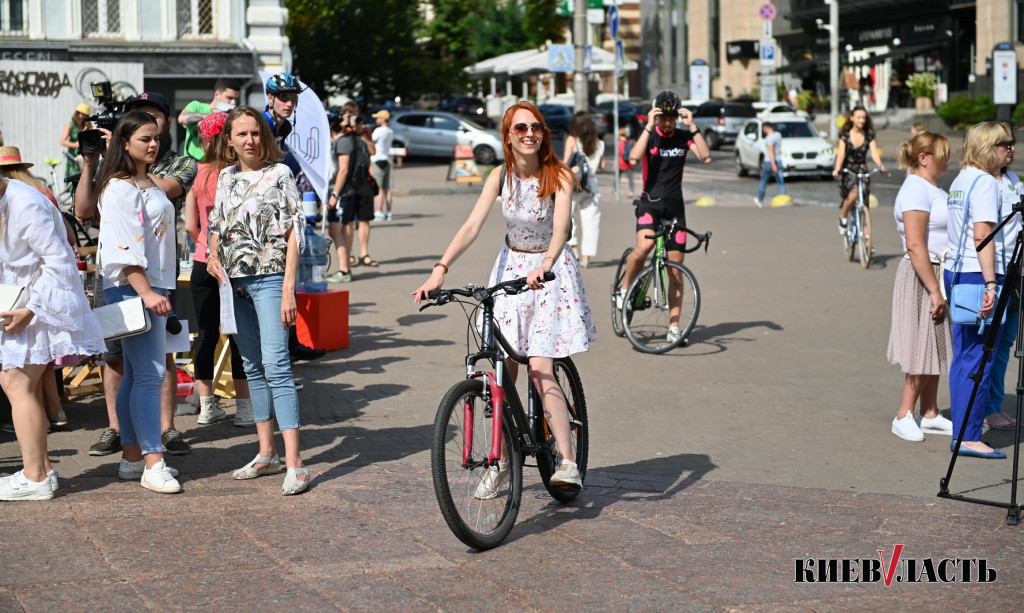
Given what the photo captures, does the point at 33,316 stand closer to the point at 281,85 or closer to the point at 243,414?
the point at 243,414

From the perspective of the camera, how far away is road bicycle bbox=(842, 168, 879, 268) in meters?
15.1

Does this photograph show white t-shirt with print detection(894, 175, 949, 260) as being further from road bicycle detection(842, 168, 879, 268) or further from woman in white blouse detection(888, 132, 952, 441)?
road bicycle detection(842, 168, 879, 268)

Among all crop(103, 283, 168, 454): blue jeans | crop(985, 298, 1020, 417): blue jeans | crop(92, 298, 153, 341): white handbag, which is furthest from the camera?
crop(985, 298, 1020, 417): blue jeans

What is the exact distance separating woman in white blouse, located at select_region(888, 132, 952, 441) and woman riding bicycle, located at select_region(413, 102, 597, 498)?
2375 millimetres

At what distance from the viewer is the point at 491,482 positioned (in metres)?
5.38

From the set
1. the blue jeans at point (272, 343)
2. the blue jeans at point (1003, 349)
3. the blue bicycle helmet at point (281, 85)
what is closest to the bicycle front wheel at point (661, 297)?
the blue jeans at point (1003, 349)

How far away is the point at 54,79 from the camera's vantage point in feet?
67.7

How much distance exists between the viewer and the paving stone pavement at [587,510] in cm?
479

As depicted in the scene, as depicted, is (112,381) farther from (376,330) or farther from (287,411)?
(376,330)

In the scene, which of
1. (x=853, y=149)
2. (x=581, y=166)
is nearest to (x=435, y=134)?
(x=853, y=149)

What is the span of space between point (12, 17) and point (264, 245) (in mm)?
19954

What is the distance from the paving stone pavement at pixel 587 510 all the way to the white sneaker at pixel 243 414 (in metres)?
0.07

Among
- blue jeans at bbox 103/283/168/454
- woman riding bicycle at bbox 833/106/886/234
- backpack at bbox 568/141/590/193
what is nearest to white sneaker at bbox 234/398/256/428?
blue jeans at bbox 103/283/168/454

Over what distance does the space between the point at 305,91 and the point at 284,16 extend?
16.6 meters
